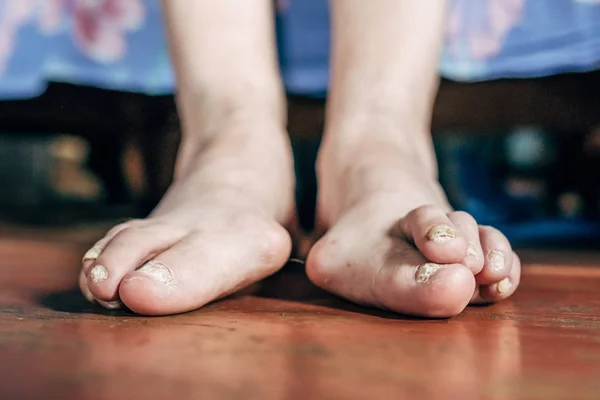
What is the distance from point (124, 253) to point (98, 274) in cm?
3

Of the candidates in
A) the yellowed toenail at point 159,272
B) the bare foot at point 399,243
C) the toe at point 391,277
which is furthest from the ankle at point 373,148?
the yellowed toenail at point 159,272

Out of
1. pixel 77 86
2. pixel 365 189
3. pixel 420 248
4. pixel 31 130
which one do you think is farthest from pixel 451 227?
pixel 31 130

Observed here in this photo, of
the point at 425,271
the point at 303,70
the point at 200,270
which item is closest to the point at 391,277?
the point at 425,271

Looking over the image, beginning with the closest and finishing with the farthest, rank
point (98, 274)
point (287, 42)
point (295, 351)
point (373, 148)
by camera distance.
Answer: point (295, 351)
point (98, 274)
point (373, 148)
point (287, 42)

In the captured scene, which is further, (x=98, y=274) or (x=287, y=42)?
(x=287, y=42)

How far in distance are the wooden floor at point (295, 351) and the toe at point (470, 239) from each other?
0.13 feet

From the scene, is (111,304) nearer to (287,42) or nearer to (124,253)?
(124,253)

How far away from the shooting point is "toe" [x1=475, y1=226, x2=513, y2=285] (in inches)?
18.7

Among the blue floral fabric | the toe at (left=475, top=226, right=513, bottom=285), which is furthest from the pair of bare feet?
the blue floral fabric

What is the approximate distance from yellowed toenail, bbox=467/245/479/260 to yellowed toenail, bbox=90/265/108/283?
0.26 m

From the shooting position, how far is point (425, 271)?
0.44 m

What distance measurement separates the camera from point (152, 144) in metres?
1.08

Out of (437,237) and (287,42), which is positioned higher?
(287,42)

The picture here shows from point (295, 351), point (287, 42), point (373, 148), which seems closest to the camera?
point (295, 351)
